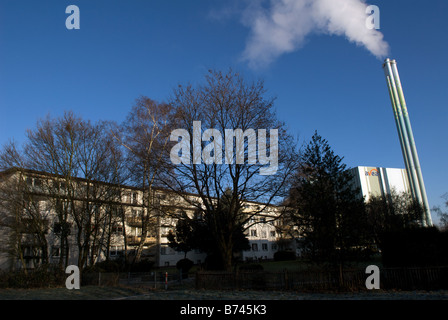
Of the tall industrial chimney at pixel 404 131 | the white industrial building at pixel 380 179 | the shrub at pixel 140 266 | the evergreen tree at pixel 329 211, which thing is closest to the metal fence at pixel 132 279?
the shrub at pixel 140 266

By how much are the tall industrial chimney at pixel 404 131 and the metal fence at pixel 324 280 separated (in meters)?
73.7

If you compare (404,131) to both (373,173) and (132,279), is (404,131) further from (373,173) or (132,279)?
(132,279)

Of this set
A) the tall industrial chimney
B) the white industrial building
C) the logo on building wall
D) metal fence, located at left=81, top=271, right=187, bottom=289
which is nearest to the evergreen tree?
metal fence, located at left=81, top=271, right=187, bottom=289

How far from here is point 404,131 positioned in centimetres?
7781

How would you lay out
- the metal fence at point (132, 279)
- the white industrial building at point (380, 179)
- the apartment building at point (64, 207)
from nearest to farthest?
the metal fence at point (132, 279)
the apartment building at point (64, 207)
the white industrial building at point (380, 179)

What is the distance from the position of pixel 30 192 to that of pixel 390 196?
4941 cm

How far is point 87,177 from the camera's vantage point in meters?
24.5

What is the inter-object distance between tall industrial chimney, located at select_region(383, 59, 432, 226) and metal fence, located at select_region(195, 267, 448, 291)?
242 feet

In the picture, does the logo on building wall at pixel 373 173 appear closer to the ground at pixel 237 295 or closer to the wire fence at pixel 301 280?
the wire fence at pixel 301 280

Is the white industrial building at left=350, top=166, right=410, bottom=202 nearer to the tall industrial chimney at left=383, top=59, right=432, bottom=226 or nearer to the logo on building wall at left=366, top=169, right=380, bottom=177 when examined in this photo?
the logo on building wall at left=366, top=169, right=380, bottom=177

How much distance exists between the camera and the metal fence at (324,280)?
13102 mm

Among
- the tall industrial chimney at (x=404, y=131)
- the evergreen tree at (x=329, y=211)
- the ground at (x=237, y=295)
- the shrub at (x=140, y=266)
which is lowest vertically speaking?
the ground at (x=237, y=295)
